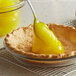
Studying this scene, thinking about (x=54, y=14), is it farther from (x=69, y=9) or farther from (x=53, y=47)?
(x=53, y=47)

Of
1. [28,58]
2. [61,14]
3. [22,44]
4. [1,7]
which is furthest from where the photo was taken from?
[61,14]

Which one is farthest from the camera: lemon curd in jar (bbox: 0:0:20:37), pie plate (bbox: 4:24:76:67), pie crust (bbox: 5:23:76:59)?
lemon curd in jar (bbox: 0:0:20:37)

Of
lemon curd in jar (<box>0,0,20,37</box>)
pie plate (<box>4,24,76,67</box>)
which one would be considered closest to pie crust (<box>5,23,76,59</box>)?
pie plate (<box>4,24,76,67</box>)

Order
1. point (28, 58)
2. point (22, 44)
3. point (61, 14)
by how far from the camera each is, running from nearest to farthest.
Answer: point (28, 58) → point (22, 44) → point (61, 14)

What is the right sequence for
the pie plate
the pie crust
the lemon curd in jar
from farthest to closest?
the lemon curd in jar → the pie crust → the pie plate

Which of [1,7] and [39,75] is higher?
[1,7]

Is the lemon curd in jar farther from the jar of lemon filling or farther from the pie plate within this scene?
the pie plate

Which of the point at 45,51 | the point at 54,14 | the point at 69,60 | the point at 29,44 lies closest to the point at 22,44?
the point at 29,44

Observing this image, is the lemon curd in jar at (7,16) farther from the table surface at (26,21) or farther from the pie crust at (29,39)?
the pie crust at (29,39)
